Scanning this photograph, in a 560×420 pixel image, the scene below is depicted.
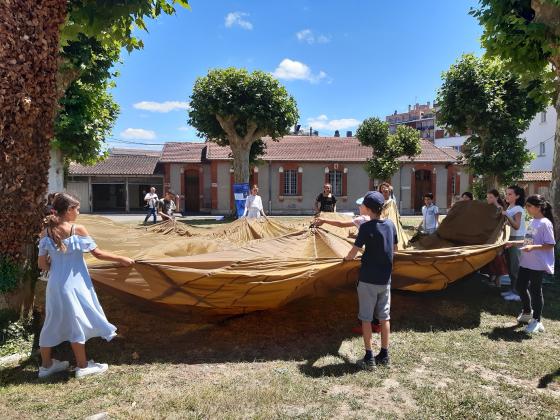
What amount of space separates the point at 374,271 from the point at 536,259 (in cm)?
228

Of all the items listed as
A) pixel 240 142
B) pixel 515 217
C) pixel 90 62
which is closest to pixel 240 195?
pixel 240 142

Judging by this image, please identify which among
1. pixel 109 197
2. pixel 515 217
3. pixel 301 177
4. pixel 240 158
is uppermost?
pixel 240 158

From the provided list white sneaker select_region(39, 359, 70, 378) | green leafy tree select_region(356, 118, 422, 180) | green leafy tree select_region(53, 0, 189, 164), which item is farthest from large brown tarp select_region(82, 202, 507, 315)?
green leafy tree select_region(356, 118, 422, 180)

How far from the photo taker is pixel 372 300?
13.4 ft

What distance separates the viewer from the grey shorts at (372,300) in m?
4.08

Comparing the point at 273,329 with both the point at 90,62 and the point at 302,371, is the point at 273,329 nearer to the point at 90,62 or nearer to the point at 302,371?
the point at 302,371

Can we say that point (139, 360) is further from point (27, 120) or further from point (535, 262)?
point (535, 262)

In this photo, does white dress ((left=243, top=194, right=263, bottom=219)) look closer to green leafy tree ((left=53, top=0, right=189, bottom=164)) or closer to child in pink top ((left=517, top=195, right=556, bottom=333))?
green leafy tree ((left=53, top=0, right=189, bottom=164))

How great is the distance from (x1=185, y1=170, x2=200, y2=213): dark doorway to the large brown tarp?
2720cm

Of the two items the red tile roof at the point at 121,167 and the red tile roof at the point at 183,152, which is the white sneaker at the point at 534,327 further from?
the red tile roof at the point at 121,167

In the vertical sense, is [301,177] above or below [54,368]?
above

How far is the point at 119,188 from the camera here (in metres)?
36.2

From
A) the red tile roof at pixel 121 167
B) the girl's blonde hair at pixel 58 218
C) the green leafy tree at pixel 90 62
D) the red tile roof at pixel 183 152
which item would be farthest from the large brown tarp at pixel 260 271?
the red tile roof at pixel 121 167

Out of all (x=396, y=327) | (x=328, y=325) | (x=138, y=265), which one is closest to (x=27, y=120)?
(x=138, y=265)
